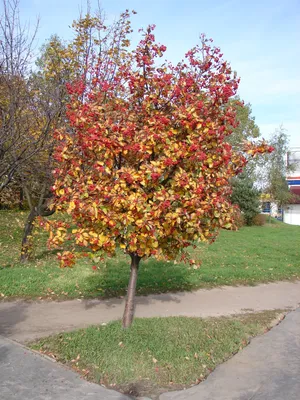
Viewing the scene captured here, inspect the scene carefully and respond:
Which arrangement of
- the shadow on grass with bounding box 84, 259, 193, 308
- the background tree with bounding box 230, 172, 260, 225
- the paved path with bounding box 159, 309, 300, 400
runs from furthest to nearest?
the background tree with bounding box 230, 172, 260, 225
the shadow on grass with bounding box 84, 259, 193, 308
the paved path with bounding box 159, 309, 300, 400

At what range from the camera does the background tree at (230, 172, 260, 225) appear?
84.8 ft

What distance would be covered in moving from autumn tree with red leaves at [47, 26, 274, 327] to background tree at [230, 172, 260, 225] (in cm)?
Result: 2084

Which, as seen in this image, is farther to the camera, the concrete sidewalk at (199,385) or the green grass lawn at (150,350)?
the green grass lawn at (150,350)

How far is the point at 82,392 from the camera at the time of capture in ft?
12.6

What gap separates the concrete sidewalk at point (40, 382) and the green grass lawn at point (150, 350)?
23cm

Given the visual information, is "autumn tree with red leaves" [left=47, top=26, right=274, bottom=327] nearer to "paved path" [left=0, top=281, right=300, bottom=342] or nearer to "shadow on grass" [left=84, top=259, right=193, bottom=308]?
"paved path" [left=0, top=281, right=300, bottom=342]

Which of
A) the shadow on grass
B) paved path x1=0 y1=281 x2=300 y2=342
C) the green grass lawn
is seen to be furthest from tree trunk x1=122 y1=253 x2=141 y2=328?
the shadow on grass

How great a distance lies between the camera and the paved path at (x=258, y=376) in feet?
13.2

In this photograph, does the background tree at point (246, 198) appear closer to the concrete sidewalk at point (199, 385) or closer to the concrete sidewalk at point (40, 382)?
the concrete sidewalk at point (199, 385)

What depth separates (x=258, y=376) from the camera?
176 inches

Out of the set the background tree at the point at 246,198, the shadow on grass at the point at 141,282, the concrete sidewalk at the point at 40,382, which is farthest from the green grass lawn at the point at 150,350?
the background tree at the point at 246,198

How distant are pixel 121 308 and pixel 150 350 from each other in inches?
77.4

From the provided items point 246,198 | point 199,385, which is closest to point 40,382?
point 199,385

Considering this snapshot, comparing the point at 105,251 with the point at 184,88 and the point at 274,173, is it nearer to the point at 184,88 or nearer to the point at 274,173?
the point at 184,88
